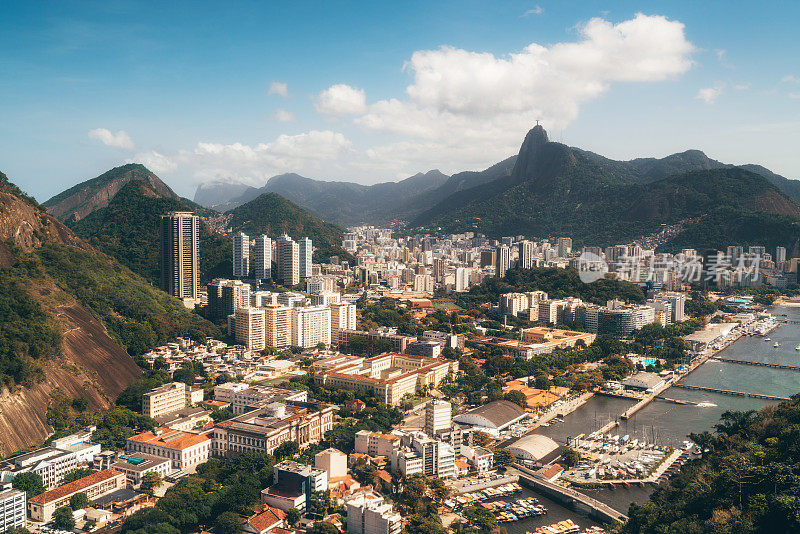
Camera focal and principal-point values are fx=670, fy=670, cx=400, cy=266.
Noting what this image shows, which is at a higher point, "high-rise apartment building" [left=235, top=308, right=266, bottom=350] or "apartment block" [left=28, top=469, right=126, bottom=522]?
"high-rise apartment building" [left=235, top=308, right=266, bottom=350]

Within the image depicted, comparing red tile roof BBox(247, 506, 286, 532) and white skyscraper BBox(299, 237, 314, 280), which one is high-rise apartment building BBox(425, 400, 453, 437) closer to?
red tile roof BBox(247, 506, 286, 532)

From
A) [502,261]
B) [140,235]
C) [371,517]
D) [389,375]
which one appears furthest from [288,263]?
[371,517]

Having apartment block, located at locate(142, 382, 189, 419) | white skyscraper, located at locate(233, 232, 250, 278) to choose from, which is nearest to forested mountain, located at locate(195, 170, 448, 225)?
white skyscraper, located at locate(233, 232, 250, 278)

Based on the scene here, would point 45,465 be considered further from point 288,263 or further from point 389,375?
point 288,263

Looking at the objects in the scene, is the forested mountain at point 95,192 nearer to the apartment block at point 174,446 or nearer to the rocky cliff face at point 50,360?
the rocky cliff face at point 50,360

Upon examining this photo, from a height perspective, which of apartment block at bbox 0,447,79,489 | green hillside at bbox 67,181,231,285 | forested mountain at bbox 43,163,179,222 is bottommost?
apartment block at bbox 0,447,79,489
